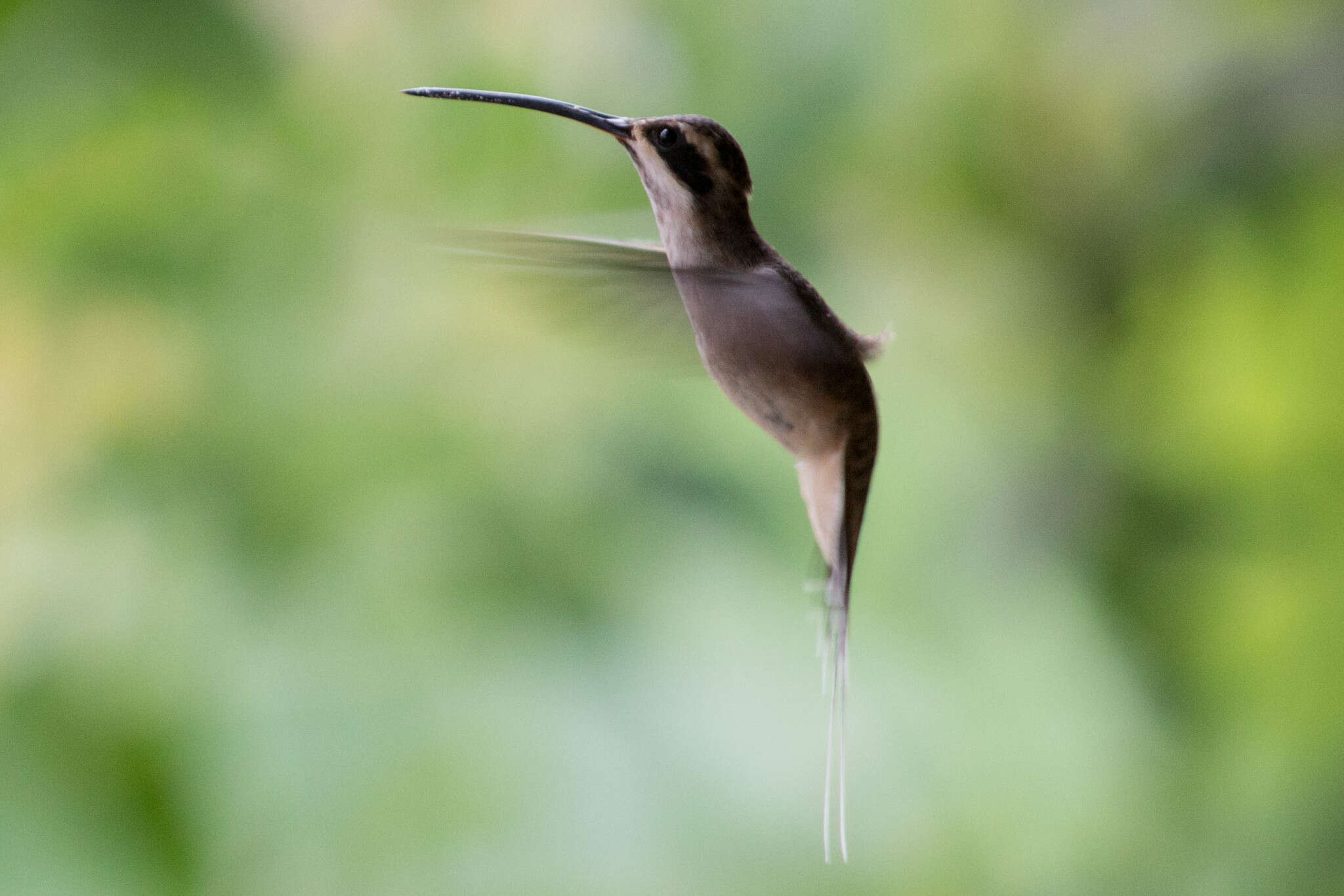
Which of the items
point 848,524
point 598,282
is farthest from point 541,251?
point 848,524

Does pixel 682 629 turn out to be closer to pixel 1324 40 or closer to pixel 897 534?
pixel 897 534

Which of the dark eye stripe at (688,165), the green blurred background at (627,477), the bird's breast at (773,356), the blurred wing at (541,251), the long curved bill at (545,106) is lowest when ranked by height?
the green blurred background at (627,477)

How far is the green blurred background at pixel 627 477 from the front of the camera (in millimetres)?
1176

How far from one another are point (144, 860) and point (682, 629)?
22.8 inches

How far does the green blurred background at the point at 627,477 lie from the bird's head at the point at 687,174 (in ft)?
2.19

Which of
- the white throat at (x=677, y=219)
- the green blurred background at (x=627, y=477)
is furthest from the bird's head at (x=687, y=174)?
the green blurred background at (x=627, y=477)

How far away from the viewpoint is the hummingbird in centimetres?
36

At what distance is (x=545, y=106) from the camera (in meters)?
0.33

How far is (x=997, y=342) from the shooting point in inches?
63.9

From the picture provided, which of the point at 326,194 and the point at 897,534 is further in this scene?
A: the point at 897,534

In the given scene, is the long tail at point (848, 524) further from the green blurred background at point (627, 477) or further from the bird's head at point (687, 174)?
the green blurred background at point (627, 477)

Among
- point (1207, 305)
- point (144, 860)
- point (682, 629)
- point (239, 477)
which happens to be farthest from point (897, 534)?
point (144, 860)

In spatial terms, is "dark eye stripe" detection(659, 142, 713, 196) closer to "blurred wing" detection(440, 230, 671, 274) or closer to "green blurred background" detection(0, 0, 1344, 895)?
"blurred wing" detection(440, 230, 671, 274)

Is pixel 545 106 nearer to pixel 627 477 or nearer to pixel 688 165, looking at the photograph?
pixel 688 165
